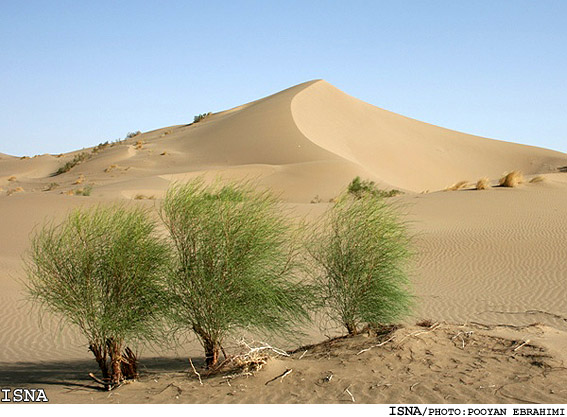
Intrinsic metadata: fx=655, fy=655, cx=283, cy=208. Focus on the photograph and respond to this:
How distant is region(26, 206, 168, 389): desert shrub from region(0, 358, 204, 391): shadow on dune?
65 centimetres

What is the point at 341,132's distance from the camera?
60.5 meters

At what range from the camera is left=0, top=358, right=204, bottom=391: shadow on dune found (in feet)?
28.7

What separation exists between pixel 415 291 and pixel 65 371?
7.96 meters

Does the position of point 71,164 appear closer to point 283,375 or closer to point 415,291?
point 415,291

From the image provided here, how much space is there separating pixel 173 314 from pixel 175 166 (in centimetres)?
4106

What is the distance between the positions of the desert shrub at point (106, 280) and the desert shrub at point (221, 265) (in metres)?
0.37

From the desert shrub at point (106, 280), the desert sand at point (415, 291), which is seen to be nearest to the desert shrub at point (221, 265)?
the desert shrub at point (106, 280)

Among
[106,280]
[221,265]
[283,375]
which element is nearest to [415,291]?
[221,265]

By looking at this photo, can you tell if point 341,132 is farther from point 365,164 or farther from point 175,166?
point 175,166

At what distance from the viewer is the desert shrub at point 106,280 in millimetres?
8312

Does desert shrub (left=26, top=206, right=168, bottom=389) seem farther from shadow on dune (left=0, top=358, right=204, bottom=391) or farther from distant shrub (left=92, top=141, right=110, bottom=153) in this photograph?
distant shrub (left=92, top=141, right=110, bottom=153)

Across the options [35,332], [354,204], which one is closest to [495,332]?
[354,204]

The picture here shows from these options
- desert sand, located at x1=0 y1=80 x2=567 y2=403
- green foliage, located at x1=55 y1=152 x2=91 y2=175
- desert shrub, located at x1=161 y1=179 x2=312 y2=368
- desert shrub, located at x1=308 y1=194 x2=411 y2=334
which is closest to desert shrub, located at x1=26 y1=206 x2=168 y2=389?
desert shrub, located at x1=161 y1=179 x2=312 y2=368

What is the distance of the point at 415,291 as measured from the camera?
14.6 m
